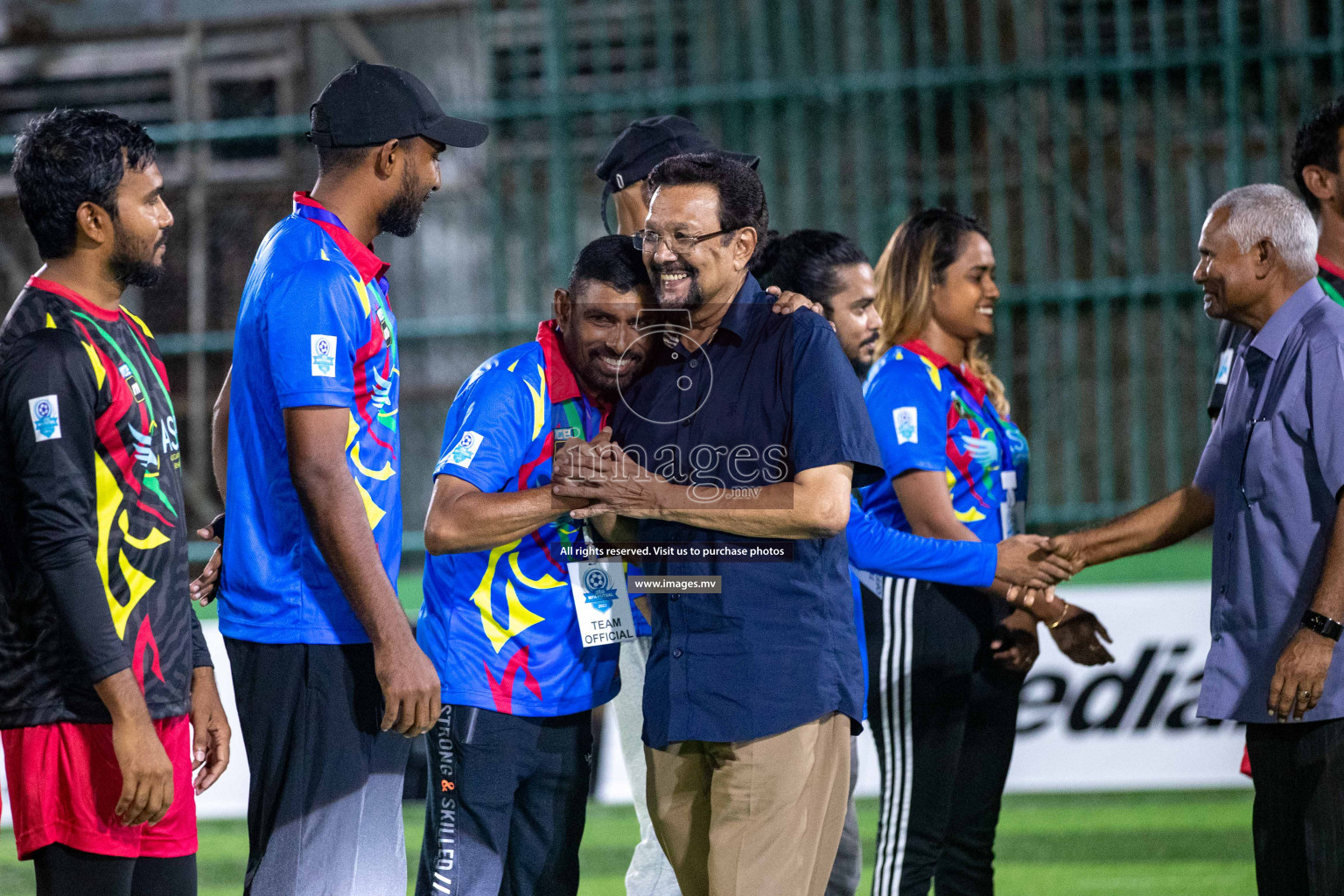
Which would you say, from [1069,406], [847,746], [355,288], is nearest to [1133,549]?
[847,746]

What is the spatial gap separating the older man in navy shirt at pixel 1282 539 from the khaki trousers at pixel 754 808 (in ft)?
3.16

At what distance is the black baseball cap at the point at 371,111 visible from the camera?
A: 2627mm

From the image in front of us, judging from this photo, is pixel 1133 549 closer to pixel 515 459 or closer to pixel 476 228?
pixel 515 459

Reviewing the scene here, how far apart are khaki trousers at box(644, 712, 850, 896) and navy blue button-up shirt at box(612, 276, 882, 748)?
48 millimetres

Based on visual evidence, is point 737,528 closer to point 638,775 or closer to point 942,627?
Result: point 638,775

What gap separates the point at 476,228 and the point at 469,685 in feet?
24.7

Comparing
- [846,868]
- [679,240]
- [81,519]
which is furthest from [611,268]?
[846,868]

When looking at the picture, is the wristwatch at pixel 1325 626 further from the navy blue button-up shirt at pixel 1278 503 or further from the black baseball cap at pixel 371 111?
the black baseball cap at pixel 371 111

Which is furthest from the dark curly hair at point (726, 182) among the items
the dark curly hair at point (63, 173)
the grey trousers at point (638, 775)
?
the grey trousers at point (638, 775)

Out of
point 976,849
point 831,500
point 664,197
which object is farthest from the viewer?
point 976,849

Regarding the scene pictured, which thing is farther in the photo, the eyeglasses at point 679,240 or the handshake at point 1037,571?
the handshake at point 1037,571

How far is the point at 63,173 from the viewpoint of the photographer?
7.86ft

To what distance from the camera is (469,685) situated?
105 inches

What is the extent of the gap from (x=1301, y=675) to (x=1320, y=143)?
141 centimetres
